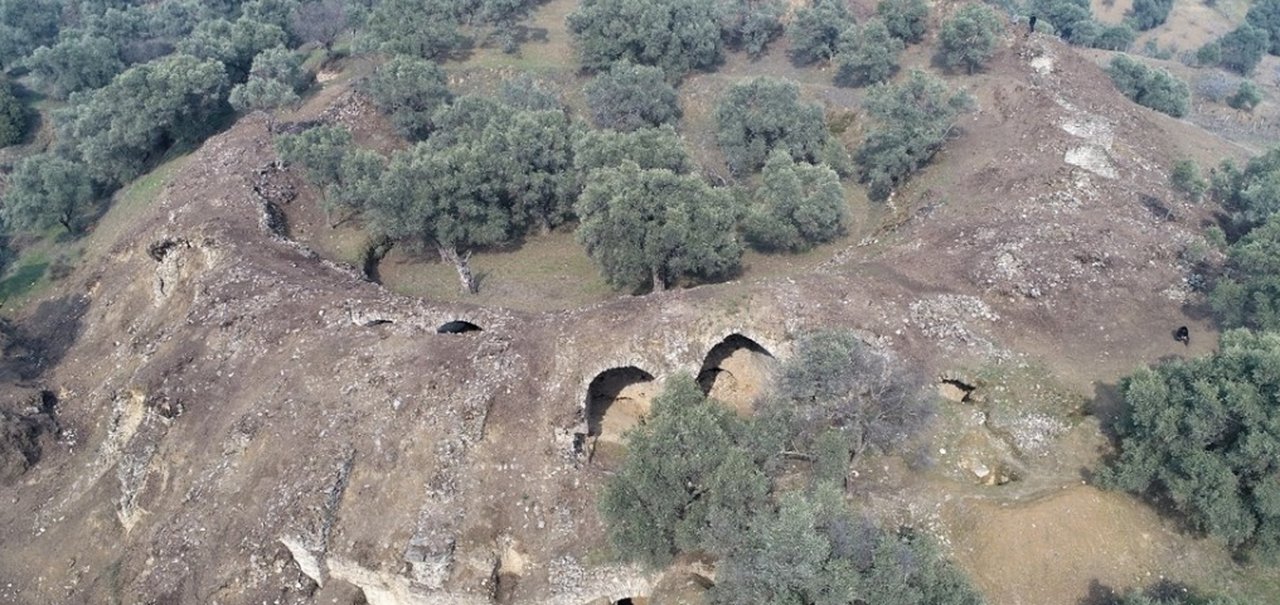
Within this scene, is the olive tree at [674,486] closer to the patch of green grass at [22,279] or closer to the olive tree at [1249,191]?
the olive tree at [1249,191]

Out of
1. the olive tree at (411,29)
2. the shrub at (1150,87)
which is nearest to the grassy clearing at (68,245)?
the olive tree at (411,29)

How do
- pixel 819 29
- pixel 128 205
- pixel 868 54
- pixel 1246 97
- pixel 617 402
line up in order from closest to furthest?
pixel 617 402 < pixel 128 205 < pixel 868 54 < pixel 819 29 < pixel 1246 97

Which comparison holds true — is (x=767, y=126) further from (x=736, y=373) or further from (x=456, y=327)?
(x=456, y=327)

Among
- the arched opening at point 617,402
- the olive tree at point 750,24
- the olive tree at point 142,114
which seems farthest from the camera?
the olive tree at point 750,24

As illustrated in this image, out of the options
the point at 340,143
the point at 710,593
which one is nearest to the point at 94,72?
A: the point at 340,143

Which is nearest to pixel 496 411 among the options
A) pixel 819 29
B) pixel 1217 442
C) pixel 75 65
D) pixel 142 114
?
pixel 1217 442

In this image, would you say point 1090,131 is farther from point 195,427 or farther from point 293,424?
point 195,427
